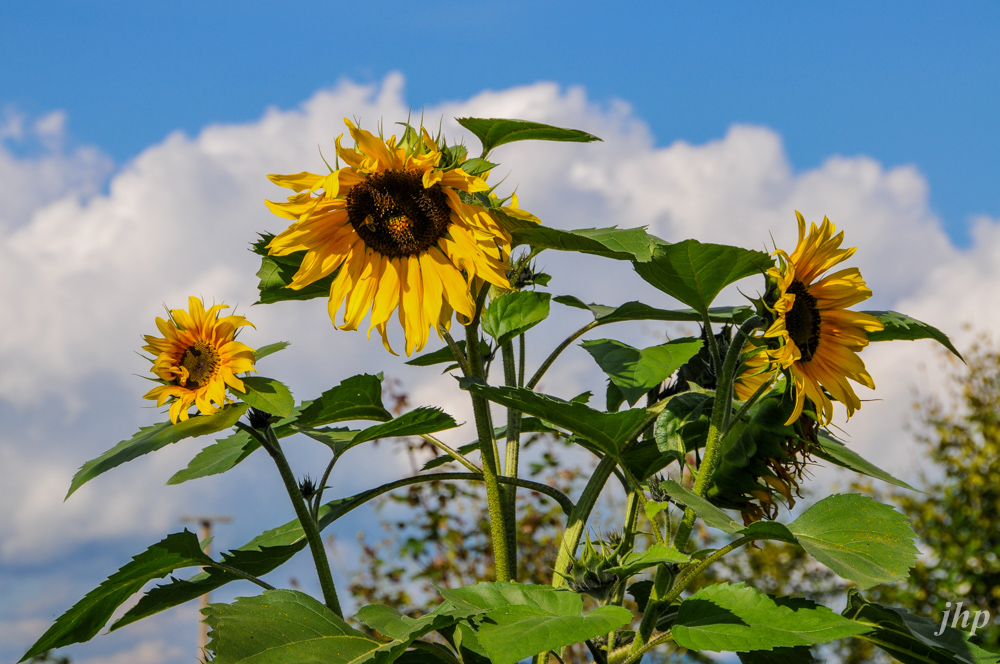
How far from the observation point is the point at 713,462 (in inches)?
48.4

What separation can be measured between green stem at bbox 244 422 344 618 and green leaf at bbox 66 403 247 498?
55mm

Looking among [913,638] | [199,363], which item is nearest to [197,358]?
[199,363]

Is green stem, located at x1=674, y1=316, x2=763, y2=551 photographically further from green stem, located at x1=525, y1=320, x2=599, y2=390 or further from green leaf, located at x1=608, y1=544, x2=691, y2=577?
green stem, located at x1=525, y1=320, x2=599, y2=390

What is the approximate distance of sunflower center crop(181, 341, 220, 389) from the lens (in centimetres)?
140

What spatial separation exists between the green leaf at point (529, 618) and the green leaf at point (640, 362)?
0.33 metres

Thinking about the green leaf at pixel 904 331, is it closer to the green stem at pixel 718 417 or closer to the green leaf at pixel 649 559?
the green stem at pixel 718 417

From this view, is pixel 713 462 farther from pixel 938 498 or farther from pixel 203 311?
pixel 938 498

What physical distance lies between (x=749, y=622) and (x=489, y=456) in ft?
1.40

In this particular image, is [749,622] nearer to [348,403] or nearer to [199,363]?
[348,403]

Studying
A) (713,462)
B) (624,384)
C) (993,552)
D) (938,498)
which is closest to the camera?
(713,462)

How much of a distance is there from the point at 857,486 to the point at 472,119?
4413 mm

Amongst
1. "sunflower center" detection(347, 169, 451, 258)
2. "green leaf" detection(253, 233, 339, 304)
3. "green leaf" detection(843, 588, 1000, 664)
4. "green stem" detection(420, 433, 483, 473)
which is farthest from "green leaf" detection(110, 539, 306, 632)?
"green leaf" detection(843, 588, 1000, 664)

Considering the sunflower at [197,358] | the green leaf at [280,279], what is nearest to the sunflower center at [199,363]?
the sunflower at [197,358]

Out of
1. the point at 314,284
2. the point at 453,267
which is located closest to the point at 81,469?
the point at 314,284
